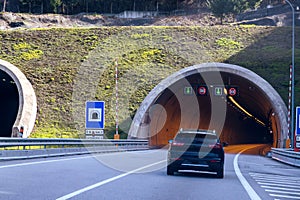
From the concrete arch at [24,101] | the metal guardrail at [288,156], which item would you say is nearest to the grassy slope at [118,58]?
the concrete arch at [24,101]

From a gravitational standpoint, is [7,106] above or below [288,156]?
above

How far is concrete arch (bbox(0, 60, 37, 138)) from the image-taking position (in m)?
40.8

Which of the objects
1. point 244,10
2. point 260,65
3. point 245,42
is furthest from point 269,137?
point 260,65

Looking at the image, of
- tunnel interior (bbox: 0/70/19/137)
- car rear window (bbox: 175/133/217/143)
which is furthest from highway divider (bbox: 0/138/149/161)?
tunnel interior (bbox: 0/70/19/137)

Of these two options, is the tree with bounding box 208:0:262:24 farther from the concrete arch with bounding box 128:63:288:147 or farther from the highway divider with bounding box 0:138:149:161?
the highway divider with bounding box 0:138:149:161

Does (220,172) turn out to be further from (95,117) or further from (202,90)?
(202,90)

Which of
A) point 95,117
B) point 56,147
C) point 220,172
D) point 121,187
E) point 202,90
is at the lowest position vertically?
point 56,147

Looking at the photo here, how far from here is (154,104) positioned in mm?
43781

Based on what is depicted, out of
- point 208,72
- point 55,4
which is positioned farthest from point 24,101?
point 55,4

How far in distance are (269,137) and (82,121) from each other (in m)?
46.3

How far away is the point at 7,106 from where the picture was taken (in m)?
51.9

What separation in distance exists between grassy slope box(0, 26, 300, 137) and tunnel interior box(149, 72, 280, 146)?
7.87 ft

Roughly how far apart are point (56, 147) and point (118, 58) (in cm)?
2687

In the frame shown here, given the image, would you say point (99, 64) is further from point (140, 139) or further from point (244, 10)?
point (244, 10)
